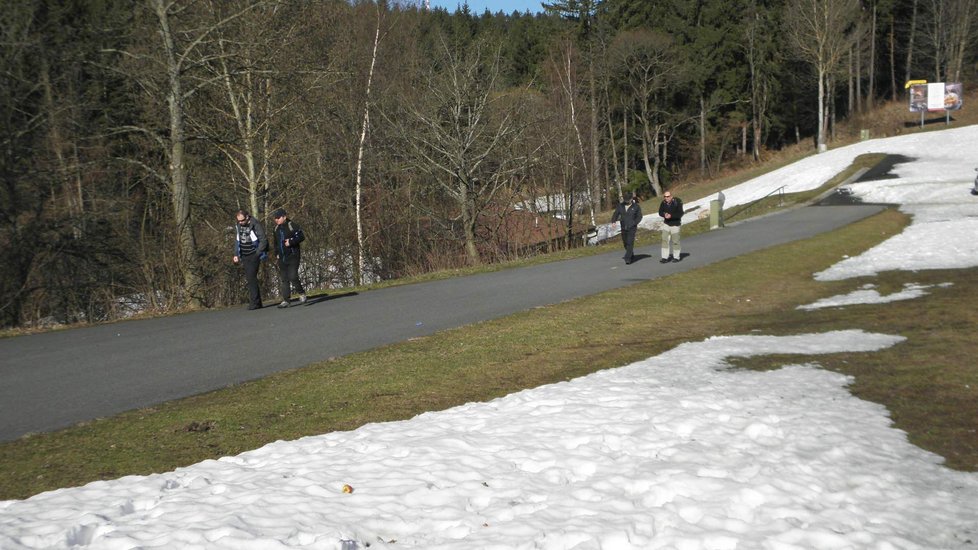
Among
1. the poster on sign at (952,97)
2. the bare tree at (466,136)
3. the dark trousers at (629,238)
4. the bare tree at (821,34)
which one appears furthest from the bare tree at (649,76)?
the dark trousers at (629,238)

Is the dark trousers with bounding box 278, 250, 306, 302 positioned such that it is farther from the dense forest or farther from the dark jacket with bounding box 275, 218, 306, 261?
the dense forest

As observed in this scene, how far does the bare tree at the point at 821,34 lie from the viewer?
217 ft

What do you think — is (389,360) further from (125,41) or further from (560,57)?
(560,57)

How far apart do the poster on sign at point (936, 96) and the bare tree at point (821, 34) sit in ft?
21.5

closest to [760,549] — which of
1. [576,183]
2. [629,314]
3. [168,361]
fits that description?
[168,361]

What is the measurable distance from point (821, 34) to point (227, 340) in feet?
211

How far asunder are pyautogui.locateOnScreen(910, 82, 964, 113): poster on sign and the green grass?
1953 inches

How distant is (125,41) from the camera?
2428 cm

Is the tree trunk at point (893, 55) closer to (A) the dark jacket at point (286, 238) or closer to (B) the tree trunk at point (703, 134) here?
(B) the tree trunk at point (703, 134)

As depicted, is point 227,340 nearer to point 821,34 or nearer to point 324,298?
point 324,298

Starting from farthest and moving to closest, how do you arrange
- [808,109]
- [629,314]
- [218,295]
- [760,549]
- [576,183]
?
[808,109] → [576,183] → [218,295] → [629,314] → [760,549]

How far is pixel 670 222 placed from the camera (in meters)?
23.1

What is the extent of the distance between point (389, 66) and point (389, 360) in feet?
114

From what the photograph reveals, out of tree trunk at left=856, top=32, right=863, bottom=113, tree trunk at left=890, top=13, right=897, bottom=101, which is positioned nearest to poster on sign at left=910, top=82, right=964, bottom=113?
tree trunk at left=856, top=32, right=863, bottom=113
